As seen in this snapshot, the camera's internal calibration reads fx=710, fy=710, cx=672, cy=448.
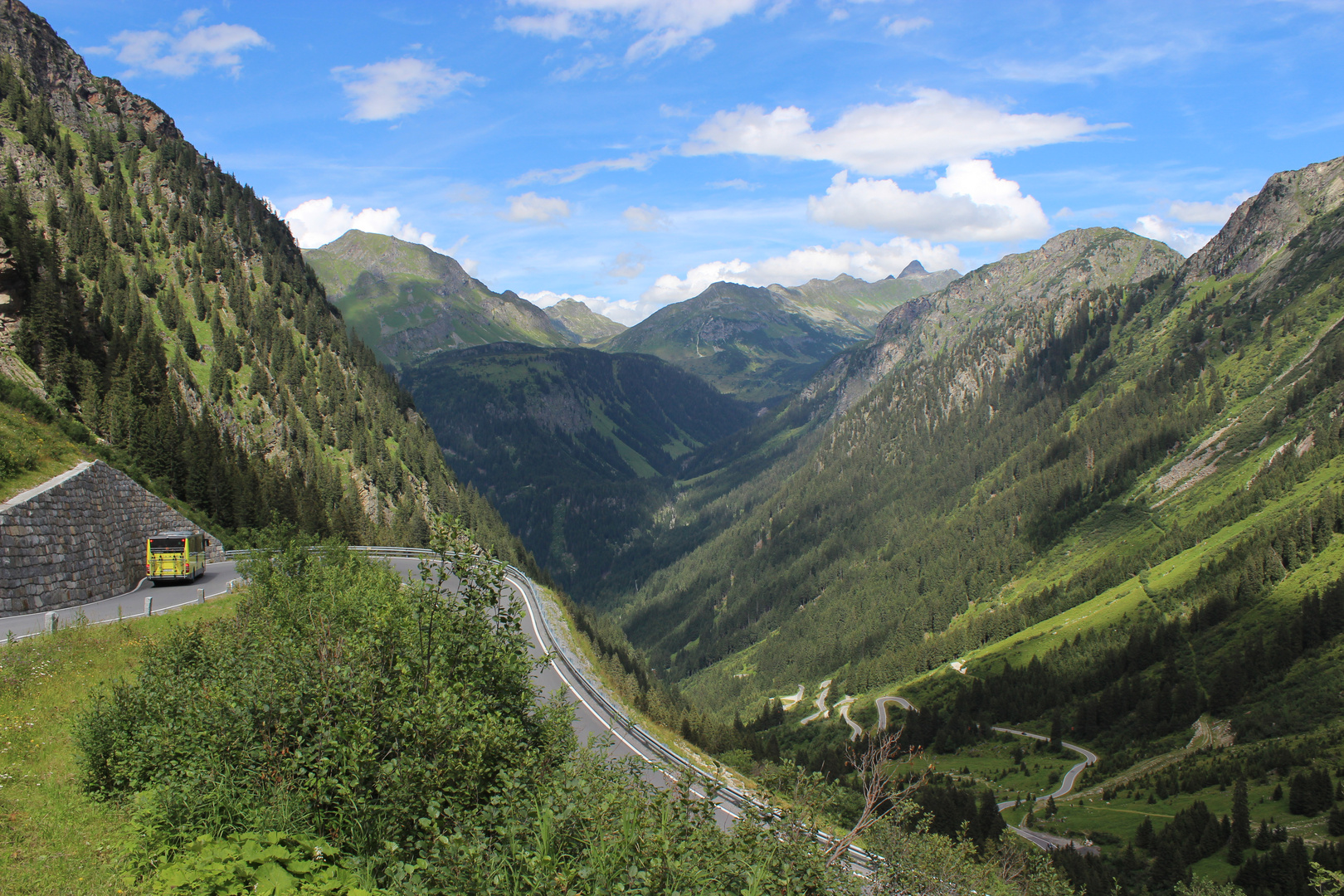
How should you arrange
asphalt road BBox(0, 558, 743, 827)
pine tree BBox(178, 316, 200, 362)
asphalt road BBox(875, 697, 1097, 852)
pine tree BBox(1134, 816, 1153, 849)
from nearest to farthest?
asphalt road BBox(0, 558, 743, 827) < pine tree BBox(1134, 816, 1153, 849) < asphalt road BBox(875, 697, 1097, 852) < pine tree BBox(178, 316, 200, 362)

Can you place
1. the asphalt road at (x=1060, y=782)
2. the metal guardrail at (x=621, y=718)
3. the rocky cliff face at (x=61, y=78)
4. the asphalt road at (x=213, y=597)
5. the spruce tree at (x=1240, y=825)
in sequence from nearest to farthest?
the metal guardrail at (x=621, y=718) → the asphalt road at (x=213, y=597) → the spruce tree at (x=1240, y=825) → the asphalt road at (x=1060, y=782) → the rocky cliff face at (x=61, y=78)

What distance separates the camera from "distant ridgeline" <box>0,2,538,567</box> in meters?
67.6

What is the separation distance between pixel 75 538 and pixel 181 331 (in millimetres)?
84074

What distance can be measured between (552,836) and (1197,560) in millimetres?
204720

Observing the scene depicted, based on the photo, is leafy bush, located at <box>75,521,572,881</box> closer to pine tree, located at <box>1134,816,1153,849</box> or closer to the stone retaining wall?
the stone retaining wall

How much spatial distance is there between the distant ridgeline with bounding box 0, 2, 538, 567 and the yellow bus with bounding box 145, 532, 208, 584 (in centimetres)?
1210

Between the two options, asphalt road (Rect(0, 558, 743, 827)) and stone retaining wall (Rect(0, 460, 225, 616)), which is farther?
stone retaining wall (Rect(0, 460, 225, 616))

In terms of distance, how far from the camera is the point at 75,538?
37.2m

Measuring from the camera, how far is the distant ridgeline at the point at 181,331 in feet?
222

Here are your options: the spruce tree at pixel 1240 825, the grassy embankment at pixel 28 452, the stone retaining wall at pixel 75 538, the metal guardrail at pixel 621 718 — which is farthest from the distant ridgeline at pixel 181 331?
the spruce tree at pixel 1240 825

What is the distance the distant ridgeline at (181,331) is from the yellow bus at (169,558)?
1210cm

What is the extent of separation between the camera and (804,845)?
49.7ft

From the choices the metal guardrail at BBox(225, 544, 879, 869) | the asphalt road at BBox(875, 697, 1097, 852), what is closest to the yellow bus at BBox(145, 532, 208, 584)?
the metal guardrail at BBox(225, 544, 879, 869)

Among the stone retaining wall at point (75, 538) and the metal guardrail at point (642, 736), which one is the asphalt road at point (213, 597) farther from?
the stone retaining wall at point (75, 538)
